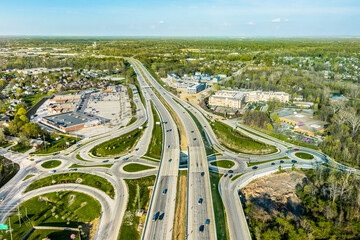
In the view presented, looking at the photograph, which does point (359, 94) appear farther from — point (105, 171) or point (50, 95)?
point (50, 95)

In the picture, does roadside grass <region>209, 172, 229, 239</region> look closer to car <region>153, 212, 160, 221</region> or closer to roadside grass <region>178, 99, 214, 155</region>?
car <region>153, 212, 160, 221</region>

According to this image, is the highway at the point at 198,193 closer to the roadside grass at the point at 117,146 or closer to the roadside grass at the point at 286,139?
the roadside grass at the point at 117,146

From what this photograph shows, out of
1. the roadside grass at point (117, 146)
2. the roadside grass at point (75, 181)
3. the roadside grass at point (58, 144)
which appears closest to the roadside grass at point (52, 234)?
the roadside grass at point (75, 181)

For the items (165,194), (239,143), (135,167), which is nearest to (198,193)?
(165,194)

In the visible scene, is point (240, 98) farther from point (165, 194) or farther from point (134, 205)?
point (134, 205)

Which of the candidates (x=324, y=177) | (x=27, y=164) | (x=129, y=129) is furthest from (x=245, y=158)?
(x=27, y=164)

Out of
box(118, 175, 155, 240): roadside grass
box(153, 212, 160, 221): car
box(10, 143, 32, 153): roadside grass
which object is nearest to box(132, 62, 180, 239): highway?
box(153, 212, 160, 221): car
